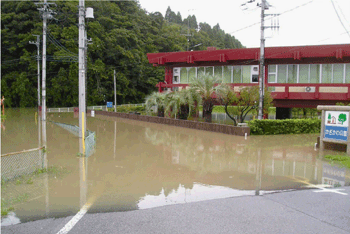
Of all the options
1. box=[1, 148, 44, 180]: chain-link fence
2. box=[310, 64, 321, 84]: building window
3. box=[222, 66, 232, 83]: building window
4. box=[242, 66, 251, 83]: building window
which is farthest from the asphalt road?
box=[222, 66, 232, 83]: building window

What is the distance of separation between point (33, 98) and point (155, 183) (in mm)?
57643

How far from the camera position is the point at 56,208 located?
7.77m

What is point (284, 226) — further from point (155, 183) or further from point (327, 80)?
point (327, 80)

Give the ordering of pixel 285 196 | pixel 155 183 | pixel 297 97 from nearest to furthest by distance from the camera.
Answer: pixel 285 196
pixel 155 183
pixel 297 97

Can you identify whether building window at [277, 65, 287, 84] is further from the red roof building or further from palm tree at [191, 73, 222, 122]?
palm tree at [191, 73, 222, 122]

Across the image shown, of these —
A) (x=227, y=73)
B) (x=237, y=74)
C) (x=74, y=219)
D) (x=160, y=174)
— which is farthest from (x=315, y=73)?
(x=74, y=219)

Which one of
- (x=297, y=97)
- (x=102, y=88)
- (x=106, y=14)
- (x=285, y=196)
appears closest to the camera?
(x=285, y=196)

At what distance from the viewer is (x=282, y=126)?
2375 cm

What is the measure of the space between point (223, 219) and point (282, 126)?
59.1 ft

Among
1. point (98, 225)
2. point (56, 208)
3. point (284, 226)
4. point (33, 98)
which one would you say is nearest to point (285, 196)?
point (284, 226)

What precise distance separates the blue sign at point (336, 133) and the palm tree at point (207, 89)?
12877 millimetres

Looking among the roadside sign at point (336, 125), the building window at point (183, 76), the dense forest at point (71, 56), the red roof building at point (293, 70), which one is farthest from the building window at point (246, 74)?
the dense forest at point (71, 56)

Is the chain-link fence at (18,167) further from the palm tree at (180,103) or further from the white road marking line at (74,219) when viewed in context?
the palm tree at (180,103)

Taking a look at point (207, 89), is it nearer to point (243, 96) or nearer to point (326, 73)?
point (243, 96)
